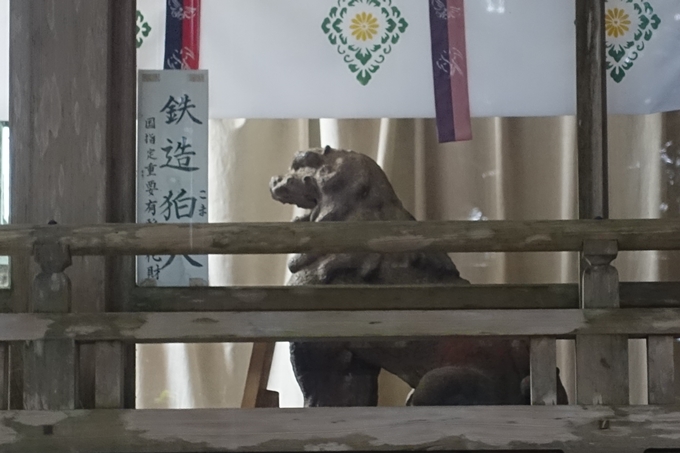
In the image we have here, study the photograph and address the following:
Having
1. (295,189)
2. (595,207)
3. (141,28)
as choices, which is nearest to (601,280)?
(595,207)

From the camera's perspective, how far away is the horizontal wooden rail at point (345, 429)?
1436 millimetres

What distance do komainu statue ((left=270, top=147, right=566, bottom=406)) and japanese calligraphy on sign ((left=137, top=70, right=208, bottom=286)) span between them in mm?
268

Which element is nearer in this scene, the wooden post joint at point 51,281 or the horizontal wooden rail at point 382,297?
the wooden post joint at point 51,281

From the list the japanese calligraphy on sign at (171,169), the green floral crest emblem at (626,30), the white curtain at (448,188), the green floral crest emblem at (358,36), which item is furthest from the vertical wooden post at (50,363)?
the green floral crest emblem at (626,30)

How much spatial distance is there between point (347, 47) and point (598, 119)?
1.92 feet

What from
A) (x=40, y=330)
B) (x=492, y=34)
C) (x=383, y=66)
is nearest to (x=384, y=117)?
(x=383, y=66)

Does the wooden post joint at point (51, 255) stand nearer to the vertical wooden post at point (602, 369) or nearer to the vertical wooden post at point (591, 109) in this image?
the vertical wooden post at point (602, 369)

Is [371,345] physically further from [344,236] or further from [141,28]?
[141,28]

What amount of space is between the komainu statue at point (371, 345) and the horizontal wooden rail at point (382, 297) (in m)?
0.11

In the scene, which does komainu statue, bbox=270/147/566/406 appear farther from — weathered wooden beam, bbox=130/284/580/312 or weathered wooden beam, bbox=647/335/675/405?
weathered wooden beam, bbox=647/335/675/405

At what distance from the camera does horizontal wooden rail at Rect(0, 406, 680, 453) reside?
1.44 metres

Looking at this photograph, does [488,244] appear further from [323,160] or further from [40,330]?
[40,330]

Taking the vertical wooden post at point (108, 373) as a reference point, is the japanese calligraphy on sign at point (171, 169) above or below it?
above

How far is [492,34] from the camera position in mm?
1911
